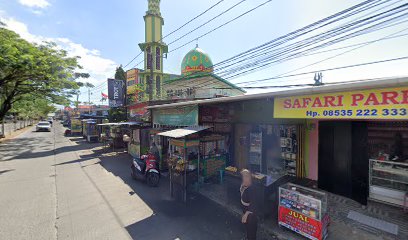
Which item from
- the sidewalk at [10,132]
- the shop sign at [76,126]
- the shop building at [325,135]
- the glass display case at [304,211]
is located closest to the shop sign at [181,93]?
the shop building at [325,135]

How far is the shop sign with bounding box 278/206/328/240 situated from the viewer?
4574mm

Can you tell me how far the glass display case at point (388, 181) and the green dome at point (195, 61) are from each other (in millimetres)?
17008

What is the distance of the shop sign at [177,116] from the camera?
957cm

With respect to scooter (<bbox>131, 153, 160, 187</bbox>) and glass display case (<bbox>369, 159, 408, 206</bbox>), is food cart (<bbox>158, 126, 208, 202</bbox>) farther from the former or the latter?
glass display case (<bbox>369, 159, 408, 206</bbox>)

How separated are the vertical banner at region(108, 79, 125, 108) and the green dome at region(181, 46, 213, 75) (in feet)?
23.0

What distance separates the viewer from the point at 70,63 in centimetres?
2111

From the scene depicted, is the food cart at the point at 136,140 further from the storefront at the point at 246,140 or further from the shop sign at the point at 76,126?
the shop sign at the point at 76,126

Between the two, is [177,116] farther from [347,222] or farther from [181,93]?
[181,93]

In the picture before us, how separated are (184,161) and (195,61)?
15921mm

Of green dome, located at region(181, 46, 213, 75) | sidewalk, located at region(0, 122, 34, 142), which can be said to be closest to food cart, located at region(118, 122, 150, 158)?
green dome, located at region(181, 46, 213, 75)

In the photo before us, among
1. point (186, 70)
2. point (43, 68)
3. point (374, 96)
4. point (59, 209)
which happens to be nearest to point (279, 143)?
point (374, 96)

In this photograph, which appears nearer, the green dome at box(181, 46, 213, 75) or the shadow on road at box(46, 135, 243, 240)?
the shadow on road at box(46, 135, 243, 240)

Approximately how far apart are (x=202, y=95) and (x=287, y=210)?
17.2 m

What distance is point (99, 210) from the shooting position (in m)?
6.54
